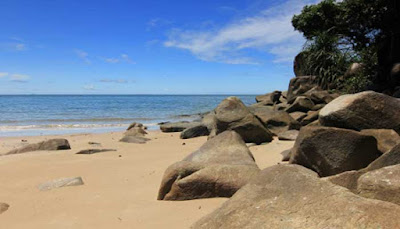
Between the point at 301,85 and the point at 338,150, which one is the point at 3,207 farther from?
the point at 301,85

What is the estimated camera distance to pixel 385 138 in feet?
16.9

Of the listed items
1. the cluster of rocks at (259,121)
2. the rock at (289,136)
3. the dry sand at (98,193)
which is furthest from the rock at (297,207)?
the rock at (289,136)

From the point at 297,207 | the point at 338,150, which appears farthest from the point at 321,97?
the point at 297,207

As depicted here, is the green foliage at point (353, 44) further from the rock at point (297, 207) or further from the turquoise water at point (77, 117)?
the rock at point (297, 207)

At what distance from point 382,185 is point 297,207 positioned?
2.55 feet

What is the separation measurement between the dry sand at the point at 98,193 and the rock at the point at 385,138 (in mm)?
1987

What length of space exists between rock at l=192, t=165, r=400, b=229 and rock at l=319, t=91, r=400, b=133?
8.57ft

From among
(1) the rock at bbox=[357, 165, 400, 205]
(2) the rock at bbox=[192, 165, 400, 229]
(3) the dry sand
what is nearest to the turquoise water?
(3) the dry sand

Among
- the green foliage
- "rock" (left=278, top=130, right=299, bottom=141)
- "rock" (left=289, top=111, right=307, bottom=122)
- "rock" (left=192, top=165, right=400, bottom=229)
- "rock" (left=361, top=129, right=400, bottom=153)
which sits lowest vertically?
"rock" (left=278, top=130, right=299, bottom=141)

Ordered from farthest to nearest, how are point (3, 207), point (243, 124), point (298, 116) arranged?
point (298, 116), point (243, 124), point (3, 207)

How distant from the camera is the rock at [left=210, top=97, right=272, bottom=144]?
9070 mm

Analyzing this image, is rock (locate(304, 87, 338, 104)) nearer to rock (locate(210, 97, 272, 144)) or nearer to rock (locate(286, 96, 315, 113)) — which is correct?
rock (locate(286, 96, 315, 113))

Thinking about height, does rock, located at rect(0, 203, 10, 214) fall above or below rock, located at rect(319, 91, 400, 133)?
below

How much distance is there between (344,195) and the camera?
2752mm
